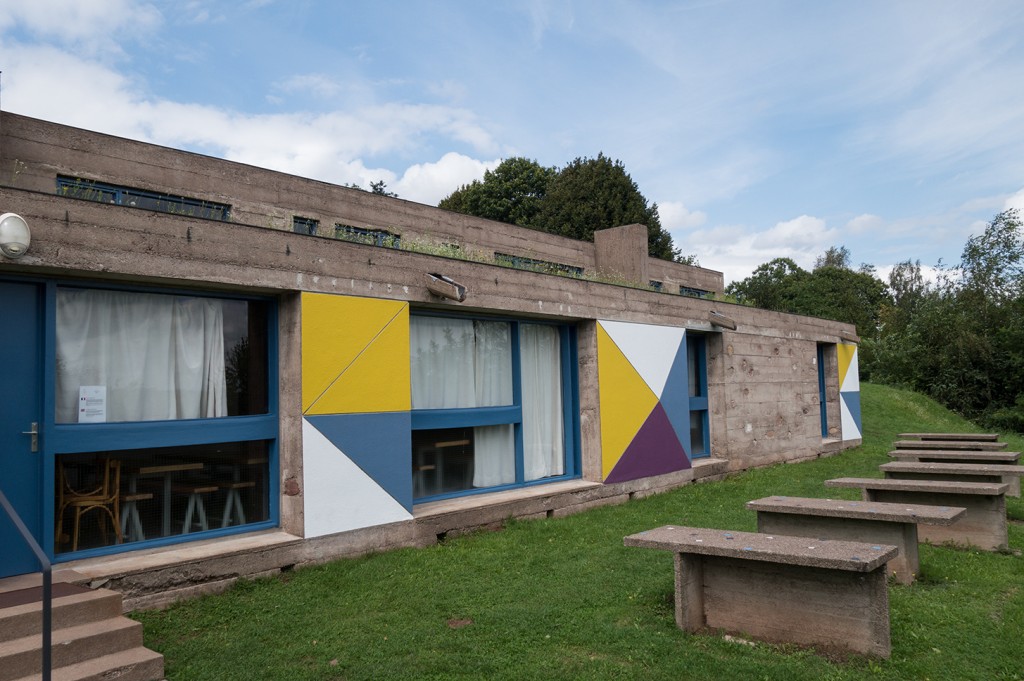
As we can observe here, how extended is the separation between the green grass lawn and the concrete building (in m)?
0.55

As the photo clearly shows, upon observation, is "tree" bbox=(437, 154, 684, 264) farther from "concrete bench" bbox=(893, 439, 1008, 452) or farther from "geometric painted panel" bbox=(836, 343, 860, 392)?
"concrete bench" bbox=(893, 439, 1008, 452)

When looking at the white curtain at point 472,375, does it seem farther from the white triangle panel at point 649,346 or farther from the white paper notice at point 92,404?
the white paper notice at point 92,404

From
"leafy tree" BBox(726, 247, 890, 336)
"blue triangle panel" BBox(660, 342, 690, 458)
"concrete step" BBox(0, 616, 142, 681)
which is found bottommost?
"concrete step" BBox(0, 616, 142, 681)

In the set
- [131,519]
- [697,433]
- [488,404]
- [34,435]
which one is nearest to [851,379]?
[697,433]

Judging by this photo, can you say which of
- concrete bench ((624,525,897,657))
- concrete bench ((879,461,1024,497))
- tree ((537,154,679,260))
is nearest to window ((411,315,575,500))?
concrete bench ((624,525,897,657))

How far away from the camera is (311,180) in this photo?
14727mm

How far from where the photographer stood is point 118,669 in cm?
402

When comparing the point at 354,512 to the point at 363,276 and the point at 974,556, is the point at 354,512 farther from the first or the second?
the point at 974,556

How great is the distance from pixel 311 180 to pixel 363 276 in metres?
8.49

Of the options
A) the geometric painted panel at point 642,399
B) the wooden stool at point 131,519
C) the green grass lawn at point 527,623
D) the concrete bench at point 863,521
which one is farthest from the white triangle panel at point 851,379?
the wooden stool at point 131,519

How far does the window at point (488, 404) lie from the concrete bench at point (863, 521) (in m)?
3.49

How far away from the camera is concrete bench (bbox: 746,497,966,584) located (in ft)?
18.5

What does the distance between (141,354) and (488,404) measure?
13.6 ft

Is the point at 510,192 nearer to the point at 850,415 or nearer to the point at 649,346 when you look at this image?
the point at 850,415
